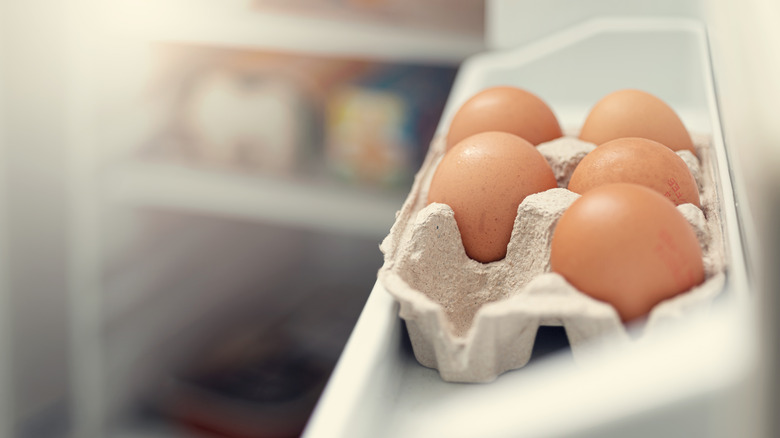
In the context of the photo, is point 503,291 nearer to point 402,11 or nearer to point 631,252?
point 631,252

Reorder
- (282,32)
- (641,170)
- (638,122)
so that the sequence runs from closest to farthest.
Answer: (641,170) < (638,122) < (282,32)

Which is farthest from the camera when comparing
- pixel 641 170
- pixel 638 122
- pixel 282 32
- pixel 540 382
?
pixel 282 32

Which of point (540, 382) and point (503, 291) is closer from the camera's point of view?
point (540, 382)

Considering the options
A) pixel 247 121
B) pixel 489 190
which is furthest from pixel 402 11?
pixel 489 190

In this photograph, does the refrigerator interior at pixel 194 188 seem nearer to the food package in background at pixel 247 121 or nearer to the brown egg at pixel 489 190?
the food package in background at pixel 247 121

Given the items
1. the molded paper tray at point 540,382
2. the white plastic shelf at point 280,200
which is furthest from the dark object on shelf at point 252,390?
the molded paper tray at point 540,382

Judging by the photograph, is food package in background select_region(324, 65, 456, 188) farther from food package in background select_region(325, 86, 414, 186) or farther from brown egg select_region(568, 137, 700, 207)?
brown egg select_region(568, 137, 700, 207)
